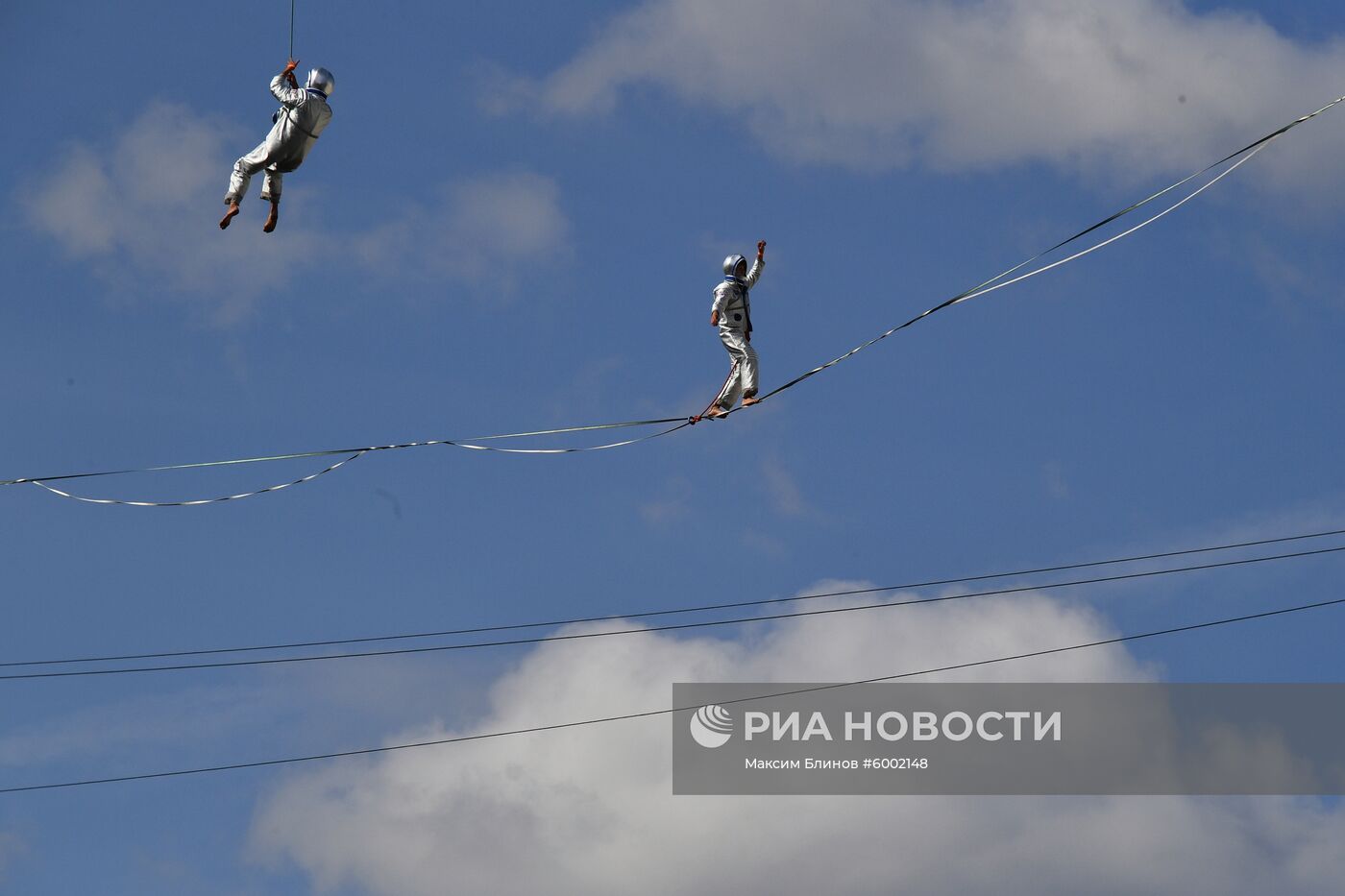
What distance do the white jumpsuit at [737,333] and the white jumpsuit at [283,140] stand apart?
215 inches

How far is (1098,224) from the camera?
69.6 ft

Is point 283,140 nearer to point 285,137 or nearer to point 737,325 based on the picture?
point 285,137

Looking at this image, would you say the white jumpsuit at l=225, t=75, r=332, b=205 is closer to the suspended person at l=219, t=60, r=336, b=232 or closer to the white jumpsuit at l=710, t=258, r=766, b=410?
the suspended person at l=219, t=60, r=336, b=232

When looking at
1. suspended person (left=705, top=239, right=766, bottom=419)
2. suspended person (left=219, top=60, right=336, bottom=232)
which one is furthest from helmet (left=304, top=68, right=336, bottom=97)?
suspended person (left=705, top=239, right=766, bottom=419)

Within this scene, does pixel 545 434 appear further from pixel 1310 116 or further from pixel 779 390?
pixel 1310 116

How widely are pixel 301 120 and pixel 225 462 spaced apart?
14.4 feet

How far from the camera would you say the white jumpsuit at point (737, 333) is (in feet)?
90.0

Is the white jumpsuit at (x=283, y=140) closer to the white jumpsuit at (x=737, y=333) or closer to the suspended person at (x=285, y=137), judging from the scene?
the suspended person at (x=285, y=137)

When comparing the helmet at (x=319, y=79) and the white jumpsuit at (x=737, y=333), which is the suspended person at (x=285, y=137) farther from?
the white jumpsuit at (x=737, y=333)

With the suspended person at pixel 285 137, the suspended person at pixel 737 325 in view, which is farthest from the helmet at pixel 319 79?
the suspended person at pixel 737 325

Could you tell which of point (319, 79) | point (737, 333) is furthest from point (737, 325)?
point (319, 79)

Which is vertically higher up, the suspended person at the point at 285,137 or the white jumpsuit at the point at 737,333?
the suspended person at the point at 285,137

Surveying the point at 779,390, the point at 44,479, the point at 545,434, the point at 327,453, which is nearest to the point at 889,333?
the point at 779,390

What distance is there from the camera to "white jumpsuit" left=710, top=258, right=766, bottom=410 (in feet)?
90.0
